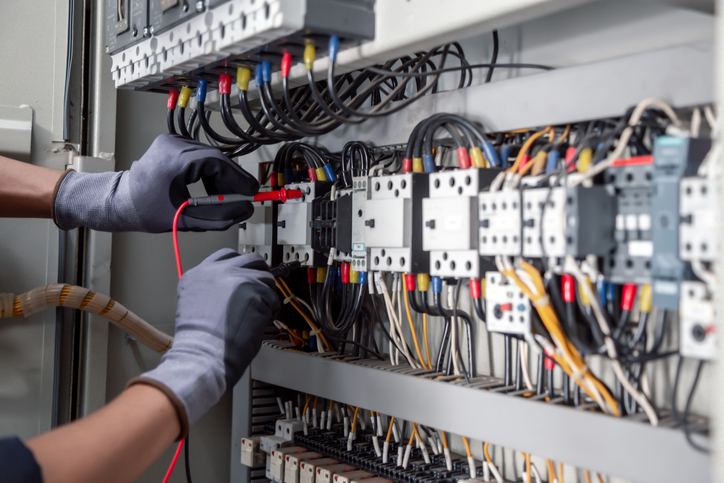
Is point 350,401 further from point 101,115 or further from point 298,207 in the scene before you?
point 101,115

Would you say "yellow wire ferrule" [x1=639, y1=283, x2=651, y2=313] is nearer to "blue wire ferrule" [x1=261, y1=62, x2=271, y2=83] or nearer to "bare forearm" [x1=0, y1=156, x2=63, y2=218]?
"blue wire ferrule" [x1=261, y1=62, x2=271, y2=83]

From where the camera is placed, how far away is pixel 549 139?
3.13ft

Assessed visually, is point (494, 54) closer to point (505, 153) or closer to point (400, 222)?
point (505, 153)

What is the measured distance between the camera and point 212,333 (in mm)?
978

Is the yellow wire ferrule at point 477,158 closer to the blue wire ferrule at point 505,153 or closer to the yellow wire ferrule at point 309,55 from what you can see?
the blue wire ferrule at point 505,153

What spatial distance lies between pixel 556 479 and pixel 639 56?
75cm

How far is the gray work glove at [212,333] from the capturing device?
88 centimetres

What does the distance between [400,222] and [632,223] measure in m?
0.41

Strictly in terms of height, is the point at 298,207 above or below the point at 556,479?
above

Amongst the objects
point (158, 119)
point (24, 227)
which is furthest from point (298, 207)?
point (24, 227)

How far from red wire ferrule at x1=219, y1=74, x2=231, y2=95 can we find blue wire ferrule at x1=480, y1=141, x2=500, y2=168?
54cm

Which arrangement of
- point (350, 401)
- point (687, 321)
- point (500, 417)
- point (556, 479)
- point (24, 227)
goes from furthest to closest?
1. point (24, 227)
2. point (350, 401)
3. point (556, 479)
4. point (500, 417)
5. point (687, 321)

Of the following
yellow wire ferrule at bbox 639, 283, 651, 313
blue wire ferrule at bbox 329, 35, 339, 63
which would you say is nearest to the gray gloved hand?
blue wire ferrule at bbox 329, 35, 339, 63

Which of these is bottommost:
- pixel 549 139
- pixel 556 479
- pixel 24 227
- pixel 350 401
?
pixel 556 479
